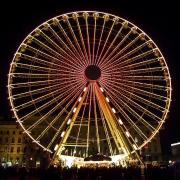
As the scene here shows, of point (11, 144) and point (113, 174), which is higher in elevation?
point (11, 144)

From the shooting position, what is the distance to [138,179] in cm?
2019

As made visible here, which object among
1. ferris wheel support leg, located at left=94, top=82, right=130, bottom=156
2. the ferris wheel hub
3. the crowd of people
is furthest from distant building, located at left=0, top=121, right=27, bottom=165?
the crowd of people

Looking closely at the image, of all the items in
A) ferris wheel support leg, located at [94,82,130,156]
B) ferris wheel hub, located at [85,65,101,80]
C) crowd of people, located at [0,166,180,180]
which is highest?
ferris wheel hub, located at [85,65,101,80]

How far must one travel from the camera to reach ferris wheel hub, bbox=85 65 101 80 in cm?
3172

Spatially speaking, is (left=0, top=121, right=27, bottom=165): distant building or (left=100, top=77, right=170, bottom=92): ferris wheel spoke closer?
(left=100, top=77, right=170, bottom=92): ferris wheel spoke

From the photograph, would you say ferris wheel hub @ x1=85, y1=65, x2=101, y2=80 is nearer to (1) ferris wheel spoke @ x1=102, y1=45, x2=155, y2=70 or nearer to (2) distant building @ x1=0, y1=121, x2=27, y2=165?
(1) ferris wheel spoke @ x1=102, y1=45, x2=155, y2=70

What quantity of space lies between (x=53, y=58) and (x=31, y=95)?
434cm

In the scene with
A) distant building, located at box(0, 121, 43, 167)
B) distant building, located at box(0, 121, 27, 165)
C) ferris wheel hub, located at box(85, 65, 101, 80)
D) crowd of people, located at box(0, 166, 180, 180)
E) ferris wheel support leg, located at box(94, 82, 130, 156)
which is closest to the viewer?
crowd of people, located at box(0, 166, 180, 180)

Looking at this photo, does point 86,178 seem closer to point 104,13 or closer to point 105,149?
point 104,13

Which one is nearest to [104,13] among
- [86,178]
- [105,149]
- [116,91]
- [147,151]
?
[116,91]

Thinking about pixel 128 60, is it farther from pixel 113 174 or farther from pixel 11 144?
pixel 11 144

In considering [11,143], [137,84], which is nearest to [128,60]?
[137,84]

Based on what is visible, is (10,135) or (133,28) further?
(10,135)

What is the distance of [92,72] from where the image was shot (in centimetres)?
3180
